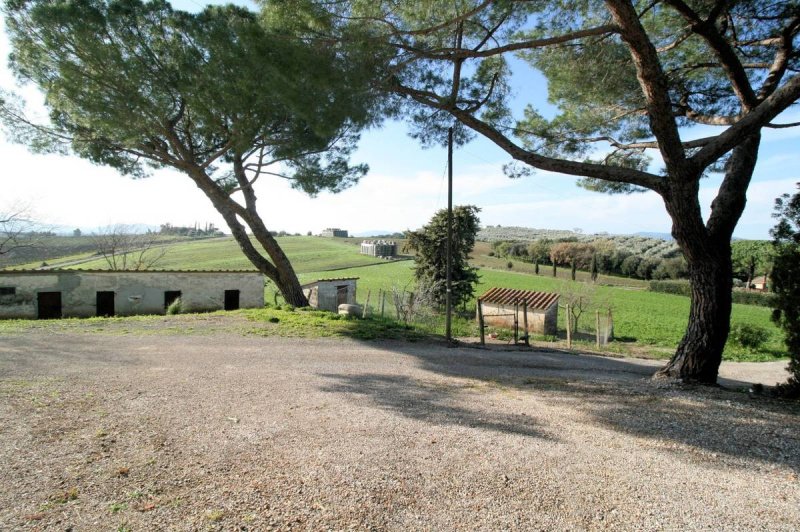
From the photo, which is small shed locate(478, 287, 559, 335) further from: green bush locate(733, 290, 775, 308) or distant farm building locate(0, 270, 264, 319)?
green bush locate(733, 290, 775, 308)

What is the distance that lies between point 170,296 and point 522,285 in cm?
3381

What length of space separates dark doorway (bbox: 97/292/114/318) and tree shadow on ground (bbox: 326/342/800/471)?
15116 millimetres

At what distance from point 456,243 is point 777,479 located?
20.9 m

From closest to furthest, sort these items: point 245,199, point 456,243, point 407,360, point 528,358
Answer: point 407,360 < point 528,358 < point 245,199 < point 456,243

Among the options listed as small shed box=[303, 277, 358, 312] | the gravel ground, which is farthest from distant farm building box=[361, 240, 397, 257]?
the gravel ground

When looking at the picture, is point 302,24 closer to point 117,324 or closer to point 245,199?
point 245,199

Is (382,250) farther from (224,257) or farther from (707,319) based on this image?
(707,319)

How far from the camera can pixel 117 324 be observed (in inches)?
419

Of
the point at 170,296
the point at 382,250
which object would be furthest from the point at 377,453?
the point at 382,250

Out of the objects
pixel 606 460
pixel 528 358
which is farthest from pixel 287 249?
pixel 606 460

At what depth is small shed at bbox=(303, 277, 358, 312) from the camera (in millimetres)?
21656

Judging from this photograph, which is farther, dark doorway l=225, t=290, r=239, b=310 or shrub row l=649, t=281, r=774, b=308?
shrub row l=649, t=281, r=774, b=308

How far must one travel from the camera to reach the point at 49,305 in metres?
16.1

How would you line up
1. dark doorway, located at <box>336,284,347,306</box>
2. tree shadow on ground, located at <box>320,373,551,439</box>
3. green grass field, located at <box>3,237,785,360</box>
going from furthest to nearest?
1. dark doorway, located at <box>336,284,347,306</box>
2. green grass field, located at <box>3,237,785,360</box>
3. tree shadow on ground, located at <box>320,373,551,439</box>
